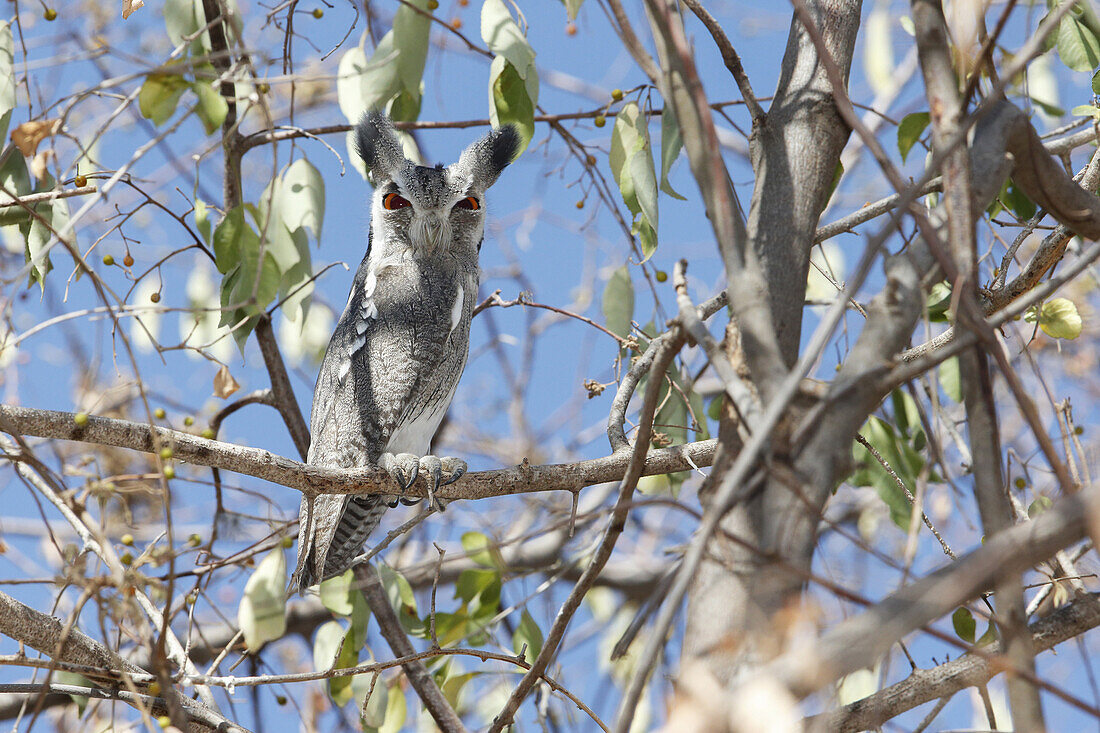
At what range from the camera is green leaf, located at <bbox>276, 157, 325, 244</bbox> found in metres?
2.59

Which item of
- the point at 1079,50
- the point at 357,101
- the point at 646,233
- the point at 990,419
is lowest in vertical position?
the point at 990,419

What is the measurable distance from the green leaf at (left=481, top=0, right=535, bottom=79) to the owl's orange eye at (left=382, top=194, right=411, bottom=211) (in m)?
1.11

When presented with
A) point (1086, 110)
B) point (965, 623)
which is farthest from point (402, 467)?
point (1086, 110)

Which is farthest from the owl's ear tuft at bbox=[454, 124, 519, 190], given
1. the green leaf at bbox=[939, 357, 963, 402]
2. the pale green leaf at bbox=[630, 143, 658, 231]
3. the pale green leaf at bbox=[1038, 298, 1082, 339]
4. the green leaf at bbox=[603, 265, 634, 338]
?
the pale green leaf at bbox=[1038, 298, 1082, 339]

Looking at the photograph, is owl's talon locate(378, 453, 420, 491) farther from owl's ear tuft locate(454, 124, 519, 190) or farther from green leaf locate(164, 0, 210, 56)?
green leaf locate(164, 0, 210, 56)

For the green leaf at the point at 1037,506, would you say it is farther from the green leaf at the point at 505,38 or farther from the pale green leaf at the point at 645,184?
the green leaf at the point at 505,38

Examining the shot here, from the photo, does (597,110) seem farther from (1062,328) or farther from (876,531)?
(876,531)

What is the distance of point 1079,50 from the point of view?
7.23 ft

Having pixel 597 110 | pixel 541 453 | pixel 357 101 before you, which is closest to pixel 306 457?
pixel 357 101

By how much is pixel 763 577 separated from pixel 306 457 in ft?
8.37

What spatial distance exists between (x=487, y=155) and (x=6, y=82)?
5.47ft

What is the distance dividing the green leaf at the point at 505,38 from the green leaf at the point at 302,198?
674 millimetres

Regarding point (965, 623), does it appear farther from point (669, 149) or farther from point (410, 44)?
point (410, 44)

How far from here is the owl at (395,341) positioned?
3.05m
